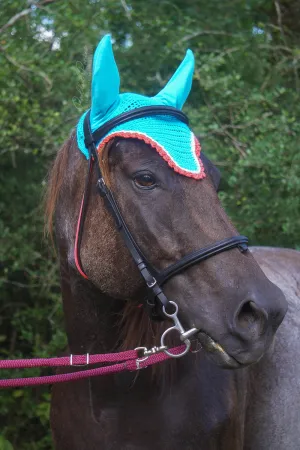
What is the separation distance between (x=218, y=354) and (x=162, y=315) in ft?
0.93

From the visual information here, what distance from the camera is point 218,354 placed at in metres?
1.98

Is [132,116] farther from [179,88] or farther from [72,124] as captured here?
[72,124]

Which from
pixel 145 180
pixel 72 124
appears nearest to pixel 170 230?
pixel 145 180

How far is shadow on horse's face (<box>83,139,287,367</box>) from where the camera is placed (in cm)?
195

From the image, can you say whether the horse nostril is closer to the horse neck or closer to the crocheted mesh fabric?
the crocheted mesh fabric

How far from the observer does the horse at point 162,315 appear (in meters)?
2.00

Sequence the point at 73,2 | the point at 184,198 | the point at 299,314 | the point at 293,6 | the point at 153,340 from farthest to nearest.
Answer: the point at 293,6
the point at 73,2
the point at 299,314
the point at 153,340
the point at 184,198

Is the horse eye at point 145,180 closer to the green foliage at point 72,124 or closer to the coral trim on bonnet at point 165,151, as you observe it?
the coral trim on bonnet at point 165,151

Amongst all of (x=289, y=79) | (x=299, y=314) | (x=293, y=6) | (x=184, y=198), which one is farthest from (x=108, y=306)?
(x=293, y=6)

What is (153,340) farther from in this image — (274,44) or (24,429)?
(274,44)

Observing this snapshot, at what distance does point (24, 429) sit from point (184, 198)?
3338mm

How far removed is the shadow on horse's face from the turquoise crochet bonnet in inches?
1.5

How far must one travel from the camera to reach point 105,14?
4.82 meters

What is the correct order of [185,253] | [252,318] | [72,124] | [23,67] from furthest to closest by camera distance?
[72,124] → [23,67] → [185,253] → [252,318]
